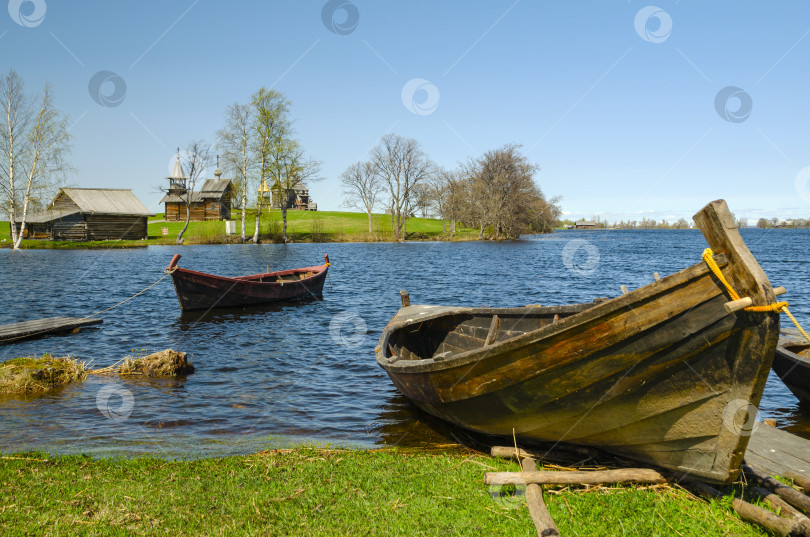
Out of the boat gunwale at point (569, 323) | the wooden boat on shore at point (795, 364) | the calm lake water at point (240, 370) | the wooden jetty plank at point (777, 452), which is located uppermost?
the boat gunwale at point (569, 323)

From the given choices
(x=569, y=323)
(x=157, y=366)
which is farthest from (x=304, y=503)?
(x=157, y=366)

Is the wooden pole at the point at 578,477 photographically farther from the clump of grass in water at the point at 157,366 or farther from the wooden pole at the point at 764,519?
the clump of grass in water at the point at 157,366

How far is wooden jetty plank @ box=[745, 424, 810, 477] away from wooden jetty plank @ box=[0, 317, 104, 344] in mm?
16403

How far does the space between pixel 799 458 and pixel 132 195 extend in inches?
2801

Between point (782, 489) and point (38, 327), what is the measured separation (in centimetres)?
1699

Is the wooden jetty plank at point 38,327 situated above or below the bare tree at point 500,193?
below

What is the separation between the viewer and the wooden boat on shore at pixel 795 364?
8016 mm

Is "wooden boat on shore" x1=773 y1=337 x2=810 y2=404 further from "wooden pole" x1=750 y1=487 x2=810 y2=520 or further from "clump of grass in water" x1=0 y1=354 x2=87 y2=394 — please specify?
"clump of grass in water" x1=0 y1=354 x2=87 y2=394

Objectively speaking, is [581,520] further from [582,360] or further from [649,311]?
[649,311]

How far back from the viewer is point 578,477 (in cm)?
514

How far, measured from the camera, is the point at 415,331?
9938 millimetres

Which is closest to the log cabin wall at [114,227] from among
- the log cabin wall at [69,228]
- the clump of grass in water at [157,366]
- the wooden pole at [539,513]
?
the log cabin wall at [69,228]

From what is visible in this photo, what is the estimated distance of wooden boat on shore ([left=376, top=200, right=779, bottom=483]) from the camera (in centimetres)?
432

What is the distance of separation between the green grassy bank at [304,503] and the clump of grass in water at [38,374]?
13.4 feet
